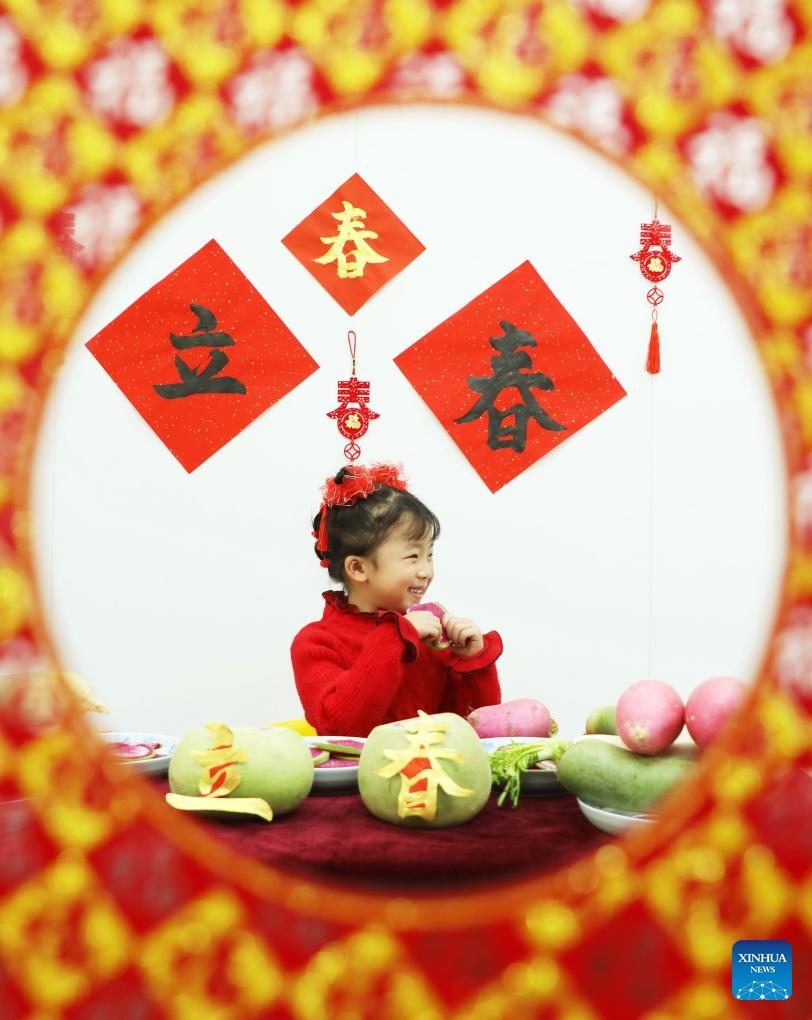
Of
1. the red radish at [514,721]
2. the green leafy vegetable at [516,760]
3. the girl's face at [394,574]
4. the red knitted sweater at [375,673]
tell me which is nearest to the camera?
the green leafy vegetable at [516,760]

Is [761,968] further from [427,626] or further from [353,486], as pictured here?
[353,486]

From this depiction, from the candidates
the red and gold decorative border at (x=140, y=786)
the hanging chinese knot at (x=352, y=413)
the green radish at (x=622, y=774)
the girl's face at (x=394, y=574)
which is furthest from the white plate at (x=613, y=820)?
the hanging chinese knot at (x=352, y=413)

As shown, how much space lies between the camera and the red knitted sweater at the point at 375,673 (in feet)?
5.64

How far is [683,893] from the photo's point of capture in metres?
0.91

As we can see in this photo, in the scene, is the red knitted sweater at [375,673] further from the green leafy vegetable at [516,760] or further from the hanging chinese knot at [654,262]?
the hanging chinese knot at [654,262]

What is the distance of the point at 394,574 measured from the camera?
206 centimetres

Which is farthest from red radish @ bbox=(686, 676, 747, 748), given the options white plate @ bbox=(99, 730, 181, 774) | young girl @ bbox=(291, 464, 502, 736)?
young girl @ bbox=(291, 464, 502, 736)

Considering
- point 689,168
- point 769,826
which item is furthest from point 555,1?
point 769,826

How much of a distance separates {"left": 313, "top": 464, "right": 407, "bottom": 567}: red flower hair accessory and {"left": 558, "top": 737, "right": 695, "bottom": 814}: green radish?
1.12 meters

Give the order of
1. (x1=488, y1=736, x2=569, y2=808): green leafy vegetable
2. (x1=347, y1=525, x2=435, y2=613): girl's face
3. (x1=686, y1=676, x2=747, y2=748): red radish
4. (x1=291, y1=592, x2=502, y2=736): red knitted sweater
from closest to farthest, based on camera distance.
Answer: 1. (x1=686, y1=676, x2=747, y2=748): red radish
2. (x1=488, y1=736, x2=569, y2=808): green leafy vegetable
3. (x1=291, y1=592, x2=502, y2=736): red knitted sweater
4. (x1=347, y1=525, x2=435, y2=613): girl's face

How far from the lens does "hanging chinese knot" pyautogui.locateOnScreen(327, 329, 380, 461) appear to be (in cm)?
293

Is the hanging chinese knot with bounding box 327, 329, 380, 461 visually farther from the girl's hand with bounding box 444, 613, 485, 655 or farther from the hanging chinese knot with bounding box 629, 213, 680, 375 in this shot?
the girl's hand with bounding box 444, 613, 485, 655

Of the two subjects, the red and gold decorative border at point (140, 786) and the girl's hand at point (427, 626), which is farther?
the girl's hand at point (427, 626)

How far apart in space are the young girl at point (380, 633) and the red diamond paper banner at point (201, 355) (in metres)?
0.88
